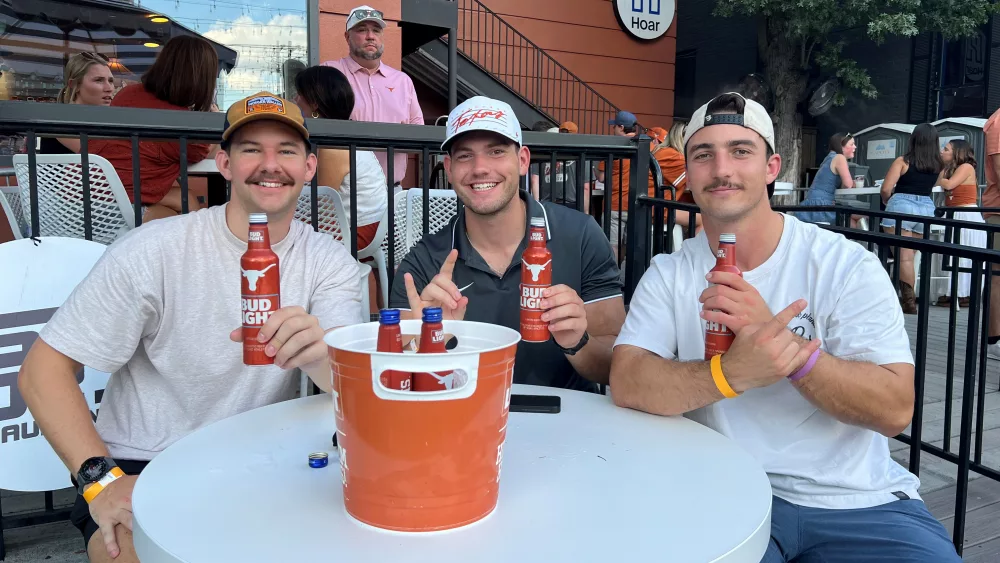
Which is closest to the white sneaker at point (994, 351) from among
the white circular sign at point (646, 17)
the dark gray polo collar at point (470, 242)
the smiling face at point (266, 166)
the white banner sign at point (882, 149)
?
the dark gray polo collar at point (470, 242)

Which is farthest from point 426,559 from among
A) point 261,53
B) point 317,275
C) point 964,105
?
point 964,105

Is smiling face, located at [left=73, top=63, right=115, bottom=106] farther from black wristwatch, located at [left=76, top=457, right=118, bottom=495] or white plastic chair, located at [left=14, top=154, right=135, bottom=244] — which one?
black wristwatch, located at [left=76, top=457, right=118, bottom=495]

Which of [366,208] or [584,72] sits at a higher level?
[584,72]

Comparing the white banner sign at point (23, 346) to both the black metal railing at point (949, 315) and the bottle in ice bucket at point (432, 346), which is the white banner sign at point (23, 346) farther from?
the black metal railing at point (949, 315)

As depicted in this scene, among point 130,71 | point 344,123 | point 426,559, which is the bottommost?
point 426,559

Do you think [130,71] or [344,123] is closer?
[344,123]

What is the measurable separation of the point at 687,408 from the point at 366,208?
2.84 meters

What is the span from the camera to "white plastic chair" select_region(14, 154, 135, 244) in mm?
3049

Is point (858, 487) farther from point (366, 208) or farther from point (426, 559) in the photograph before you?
point (366, 208)

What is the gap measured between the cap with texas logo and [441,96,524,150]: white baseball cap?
0.52 m

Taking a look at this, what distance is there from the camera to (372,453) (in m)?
0.94

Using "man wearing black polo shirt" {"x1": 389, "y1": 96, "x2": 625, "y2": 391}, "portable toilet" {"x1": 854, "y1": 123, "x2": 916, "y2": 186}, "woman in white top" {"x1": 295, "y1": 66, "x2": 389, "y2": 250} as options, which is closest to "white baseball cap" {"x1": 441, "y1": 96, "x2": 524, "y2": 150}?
"man wearing black polo shirt" {"x1": 389, "y1": 96, "x2": 625, "y2": 391}

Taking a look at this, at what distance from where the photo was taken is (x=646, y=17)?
13234mm

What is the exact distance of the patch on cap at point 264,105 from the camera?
1.94 meters
